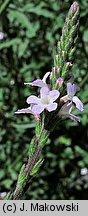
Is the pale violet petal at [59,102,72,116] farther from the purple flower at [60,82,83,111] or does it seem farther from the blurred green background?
the blurred green background

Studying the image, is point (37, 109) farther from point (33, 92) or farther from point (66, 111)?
point (33, 92)

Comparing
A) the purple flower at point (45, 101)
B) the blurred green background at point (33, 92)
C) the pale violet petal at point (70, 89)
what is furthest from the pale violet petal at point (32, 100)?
the blurred green background at point (33, 92)

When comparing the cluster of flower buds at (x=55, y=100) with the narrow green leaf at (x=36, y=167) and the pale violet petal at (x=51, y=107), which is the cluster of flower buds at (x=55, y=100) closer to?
the pale violet petal at (x=51, y=107)

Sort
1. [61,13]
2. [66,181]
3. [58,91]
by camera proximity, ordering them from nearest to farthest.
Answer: [58,91]
[61,13]
[66,181]

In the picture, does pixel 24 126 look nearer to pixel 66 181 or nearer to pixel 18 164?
pixel 18 164

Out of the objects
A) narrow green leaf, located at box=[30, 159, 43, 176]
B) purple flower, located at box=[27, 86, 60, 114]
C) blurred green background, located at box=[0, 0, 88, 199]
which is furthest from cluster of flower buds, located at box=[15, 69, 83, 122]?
blurred green background, located at box=[0, 0, 88, 199]

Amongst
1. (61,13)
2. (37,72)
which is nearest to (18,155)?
(37,72)

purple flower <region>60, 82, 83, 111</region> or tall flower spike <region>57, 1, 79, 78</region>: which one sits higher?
tall flower spike <region>57, 1, 79, 78</region>
